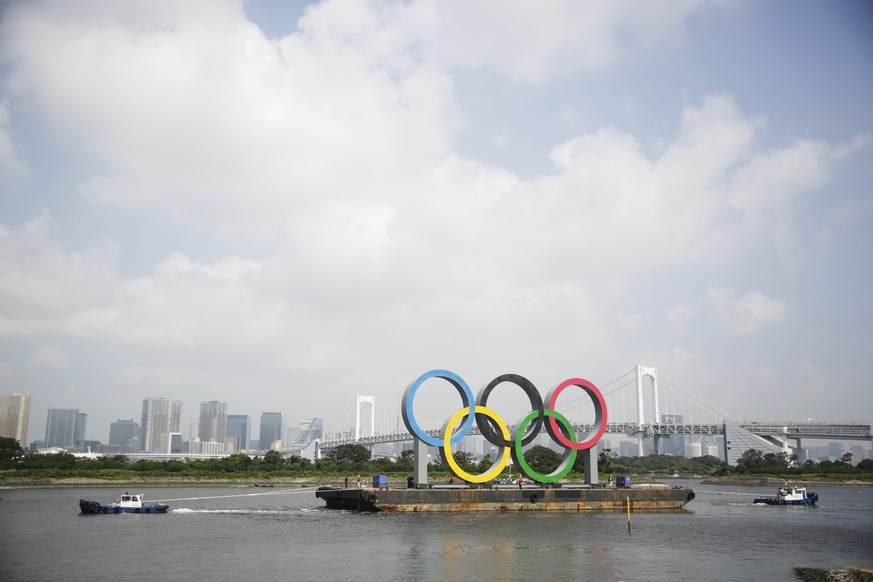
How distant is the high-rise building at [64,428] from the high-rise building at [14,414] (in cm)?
12010

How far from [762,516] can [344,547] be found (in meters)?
32.3

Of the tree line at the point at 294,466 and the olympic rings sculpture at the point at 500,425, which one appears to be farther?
the tree line at the point at 294,466

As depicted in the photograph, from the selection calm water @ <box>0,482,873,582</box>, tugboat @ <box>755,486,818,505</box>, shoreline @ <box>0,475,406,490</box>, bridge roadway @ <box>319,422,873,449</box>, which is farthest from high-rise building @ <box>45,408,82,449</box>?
tugboat @ <box>755,486,818,505</box>

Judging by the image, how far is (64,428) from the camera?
181750 mm

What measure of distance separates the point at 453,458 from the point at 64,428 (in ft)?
549

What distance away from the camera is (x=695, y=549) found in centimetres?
3186

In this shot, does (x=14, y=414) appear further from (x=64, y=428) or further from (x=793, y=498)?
(x=64, y=428)

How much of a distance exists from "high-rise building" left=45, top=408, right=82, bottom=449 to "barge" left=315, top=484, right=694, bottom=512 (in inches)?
6118

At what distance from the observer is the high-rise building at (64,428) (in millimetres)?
180875

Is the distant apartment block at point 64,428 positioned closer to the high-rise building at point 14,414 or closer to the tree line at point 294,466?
the tree line at point 294,466

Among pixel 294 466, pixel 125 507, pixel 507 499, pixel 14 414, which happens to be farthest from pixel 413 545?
pixel 294 466

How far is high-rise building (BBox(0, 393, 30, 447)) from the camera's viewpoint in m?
61.2

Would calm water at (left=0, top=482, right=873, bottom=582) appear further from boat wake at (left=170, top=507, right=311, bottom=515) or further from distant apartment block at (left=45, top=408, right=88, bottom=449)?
distant apartment block at (left=45, top=408, right=88, bottom=449)

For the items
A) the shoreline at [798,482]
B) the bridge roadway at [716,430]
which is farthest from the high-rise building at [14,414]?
the shoreline at [798,482]
